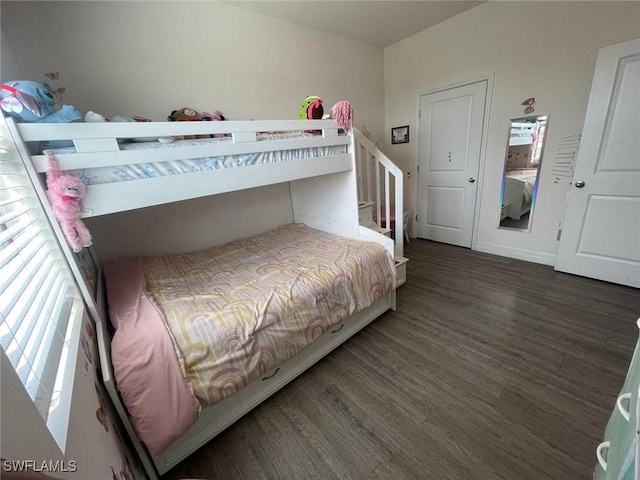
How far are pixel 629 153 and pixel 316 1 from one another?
2.91 m

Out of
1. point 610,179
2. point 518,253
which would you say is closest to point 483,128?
point 610,179

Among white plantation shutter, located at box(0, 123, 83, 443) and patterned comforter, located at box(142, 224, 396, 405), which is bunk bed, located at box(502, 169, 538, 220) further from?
white plantation shutter, located at box(0, 123, 83, 443)

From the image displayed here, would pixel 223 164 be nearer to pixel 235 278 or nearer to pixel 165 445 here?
pixel 235 278

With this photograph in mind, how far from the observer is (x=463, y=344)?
1.80 metres

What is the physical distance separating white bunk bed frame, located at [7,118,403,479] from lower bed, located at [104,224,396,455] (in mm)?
105

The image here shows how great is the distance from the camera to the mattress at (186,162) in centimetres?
112

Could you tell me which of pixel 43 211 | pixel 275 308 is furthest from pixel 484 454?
pixel 43 211

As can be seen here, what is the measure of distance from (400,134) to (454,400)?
3300 millimetres

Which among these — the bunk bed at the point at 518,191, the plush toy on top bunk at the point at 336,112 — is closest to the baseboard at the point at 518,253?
the bunk bed at the point at 518,191

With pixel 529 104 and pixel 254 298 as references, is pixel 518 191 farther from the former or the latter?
pixel 254 298

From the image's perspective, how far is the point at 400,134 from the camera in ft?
12.0

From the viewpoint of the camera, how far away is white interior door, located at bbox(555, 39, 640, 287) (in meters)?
2.01

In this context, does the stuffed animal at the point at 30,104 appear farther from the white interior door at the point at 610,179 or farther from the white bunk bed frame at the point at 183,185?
the white interior door at the point at 610,179

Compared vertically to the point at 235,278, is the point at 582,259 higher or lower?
lower
